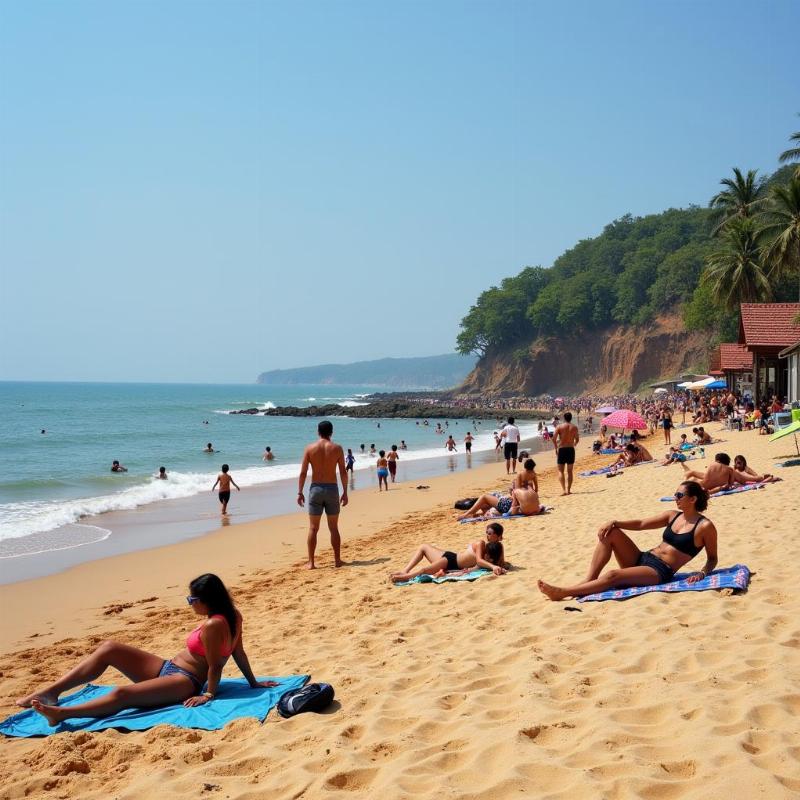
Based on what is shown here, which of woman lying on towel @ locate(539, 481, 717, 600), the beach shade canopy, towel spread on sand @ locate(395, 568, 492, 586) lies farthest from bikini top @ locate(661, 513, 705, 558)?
the beach shade canopy

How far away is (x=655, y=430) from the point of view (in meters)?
34.2

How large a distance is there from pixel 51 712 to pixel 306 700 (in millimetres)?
1502

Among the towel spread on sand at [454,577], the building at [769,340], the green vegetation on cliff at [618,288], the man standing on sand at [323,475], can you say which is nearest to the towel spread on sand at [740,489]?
the towel spread on sand at [454,577]

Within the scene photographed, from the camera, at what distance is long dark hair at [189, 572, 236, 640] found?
4.84 m

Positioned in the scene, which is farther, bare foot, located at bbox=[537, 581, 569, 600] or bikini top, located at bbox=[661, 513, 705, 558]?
bikini top, located at bbox=[661, 513, 705, 558]

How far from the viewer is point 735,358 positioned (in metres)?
37.3

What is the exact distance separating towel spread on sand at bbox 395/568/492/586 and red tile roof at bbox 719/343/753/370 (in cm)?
3167

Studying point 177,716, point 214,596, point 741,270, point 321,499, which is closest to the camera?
point 177,716

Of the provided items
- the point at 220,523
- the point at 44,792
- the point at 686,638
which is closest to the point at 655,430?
the point at 220,523

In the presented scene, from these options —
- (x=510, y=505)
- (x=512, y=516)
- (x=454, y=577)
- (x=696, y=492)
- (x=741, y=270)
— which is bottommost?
(x=512, y=516)

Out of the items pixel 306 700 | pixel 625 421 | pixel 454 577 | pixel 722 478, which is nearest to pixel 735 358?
pixel 625 421

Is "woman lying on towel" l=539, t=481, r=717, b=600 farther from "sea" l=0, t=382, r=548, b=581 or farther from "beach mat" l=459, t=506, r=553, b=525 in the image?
"sea" l=0, t=382, r=548, b=581

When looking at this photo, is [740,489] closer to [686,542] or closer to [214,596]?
[686,542]

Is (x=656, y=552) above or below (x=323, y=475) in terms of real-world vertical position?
below
